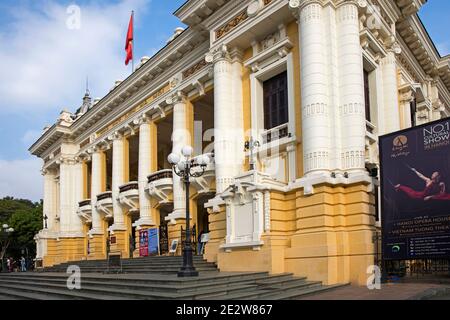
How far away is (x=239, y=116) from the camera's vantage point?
63.0ft

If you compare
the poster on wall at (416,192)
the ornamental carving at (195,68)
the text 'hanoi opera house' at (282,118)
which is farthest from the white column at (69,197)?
the poster on wall at (416,192)

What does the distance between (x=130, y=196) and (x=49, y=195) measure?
1489 centimetres

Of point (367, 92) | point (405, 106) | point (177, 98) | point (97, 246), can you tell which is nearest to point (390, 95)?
point (367, 92)

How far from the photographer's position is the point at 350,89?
50.0 feet

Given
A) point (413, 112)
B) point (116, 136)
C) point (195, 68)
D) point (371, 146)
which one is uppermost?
point (195, 68)

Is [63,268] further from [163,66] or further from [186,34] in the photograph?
[186,34]

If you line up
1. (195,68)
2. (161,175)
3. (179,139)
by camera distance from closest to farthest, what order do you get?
(195,68), (179,139), (161,175)

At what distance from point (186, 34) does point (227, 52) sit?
13.0 feet

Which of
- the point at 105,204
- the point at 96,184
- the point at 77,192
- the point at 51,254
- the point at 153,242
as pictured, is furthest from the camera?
the point at 51,254

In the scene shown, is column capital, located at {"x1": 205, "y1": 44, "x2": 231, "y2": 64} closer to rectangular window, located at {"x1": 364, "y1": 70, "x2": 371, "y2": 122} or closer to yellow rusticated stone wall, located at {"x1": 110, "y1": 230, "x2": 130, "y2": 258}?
rectangular window, located at {"x1": 364, "y1": 70, "x2": 371, "y2": 122}

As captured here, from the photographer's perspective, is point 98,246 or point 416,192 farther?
point 98,246

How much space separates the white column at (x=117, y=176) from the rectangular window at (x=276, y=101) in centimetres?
1269

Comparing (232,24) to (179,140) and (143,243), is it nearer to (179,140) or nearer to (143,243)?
(179,140)
